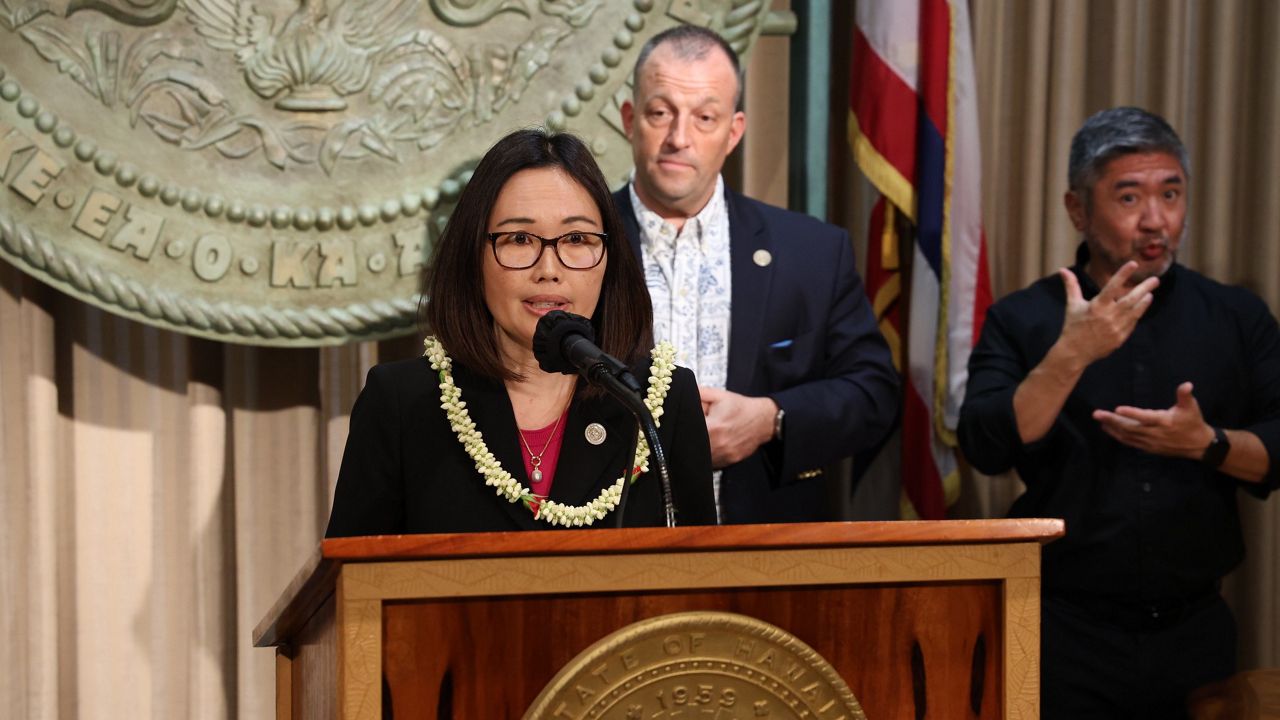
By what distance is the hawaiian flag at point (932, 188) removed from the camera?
3.50 m

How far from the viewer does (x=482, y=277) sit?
225 cm

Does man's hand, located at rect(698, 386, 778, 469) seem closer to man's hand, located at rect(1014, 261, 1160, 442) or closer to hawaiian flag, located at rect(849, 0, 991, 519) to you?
man's hand, located at rect(1014, 261, 1160, 442)


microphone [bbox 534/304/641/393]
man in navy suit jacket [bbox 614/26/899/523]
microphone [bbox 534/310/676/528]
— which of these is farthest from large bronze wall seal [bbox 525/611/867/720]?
man in navy suit jacket [bbox 614/26/899/523]

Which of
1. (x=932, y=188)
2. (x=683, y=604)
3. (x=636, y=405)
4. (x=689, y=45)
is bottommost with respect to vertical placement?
(x=683, y=604)

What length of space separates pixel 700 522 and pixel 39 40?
77.3 inches

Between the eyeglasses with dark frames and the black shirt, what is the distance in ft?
4.14

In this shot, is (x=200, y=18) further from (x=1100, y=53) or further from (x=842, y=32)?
(x=1100, y=53)

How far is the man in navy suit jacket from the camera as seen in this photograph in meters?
3.07

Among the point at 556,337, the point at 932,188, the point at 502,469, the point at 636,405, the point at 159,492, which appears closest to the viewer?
the point at 636,405

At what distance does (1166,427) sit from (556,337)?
1.70m

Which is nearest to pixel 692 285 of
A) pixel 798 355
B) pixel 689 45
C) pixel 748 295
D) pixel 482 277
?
pixel 748 295

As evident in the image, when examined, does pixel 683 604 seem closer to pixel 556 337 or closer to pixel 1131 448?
pixel 556 337

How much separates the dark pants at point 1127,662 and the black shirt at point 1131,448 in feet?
0.21

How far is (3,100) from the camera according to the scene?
3.17m
